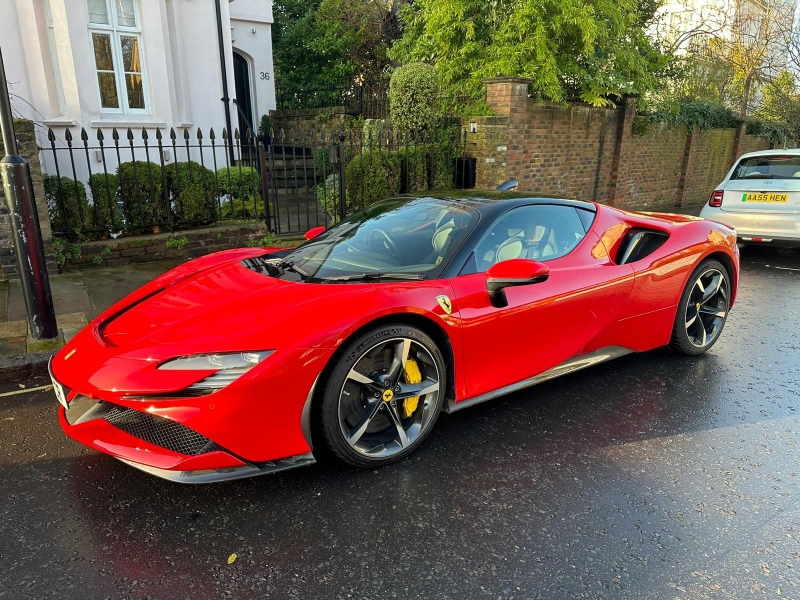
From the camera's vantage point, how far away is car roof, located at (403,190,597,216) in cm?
357

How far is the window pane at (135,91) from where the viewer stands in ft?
32.1

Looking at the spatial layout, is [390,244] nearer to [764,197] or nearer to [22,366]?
[22,366]

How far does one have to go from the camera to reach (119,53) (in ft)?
31.3

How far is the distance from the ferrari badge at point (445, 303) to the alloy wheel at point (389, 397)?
0.24 meters

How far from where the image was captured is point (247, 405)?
2.47 meters

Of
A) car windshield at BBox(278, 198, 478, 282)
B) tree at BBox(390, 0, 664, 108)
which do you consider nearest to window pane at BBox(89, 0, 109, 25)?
tree at BBox(390, 0, 664, 108)

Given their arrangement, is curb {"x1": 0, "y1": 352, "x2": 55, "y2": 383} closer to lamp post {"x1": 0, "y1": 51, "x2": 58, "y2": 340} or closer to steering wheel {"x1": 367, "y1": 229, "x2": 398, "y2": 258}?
lamp post {"x1": 0, "y1": 51, "x2": 58, "y2": 340}

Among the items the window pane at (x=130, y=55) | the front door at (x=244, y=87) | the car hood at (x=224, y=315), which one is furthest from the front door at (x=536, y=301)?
the front door at (x=244, y=87)

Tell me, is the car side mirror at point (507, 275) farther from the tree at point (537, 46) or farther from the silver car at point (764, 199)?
the tree at point (537, 46)

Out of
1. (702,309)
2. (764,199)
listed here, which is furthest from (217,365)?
(764,199)

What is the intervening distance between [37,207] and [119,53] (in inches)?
189

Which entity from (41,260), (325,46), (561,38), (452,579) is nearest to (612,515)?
(452,579)

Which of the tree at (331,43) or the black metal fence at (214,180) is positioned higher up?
the tree at (331,43)

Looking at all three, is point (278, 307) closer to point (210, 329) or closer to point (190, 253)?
point (210, 329)
